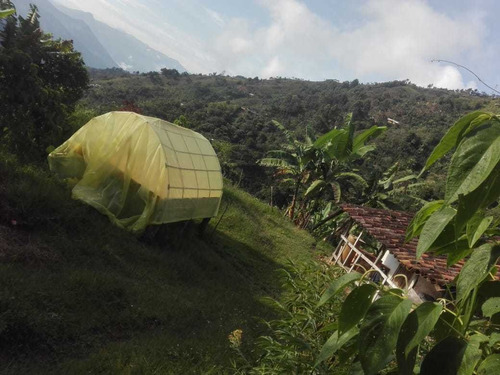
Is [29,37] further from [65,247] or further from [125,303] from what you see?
[125,303]

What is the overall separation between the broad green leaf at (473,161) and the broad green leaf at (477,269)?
0.84ft

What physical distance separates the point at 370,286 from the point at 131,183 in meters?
10.4

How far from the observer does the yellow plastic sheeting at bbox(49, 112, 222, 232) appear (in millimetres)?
10359

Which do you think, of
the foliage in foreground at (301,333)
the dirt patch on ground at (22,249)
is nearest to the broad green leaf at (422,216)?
the foliage in foreground at (301,333)

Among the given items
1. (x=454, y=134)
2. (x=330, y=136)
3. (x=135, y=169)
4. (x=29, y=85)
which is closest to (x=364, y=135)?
(x=330, y=136)

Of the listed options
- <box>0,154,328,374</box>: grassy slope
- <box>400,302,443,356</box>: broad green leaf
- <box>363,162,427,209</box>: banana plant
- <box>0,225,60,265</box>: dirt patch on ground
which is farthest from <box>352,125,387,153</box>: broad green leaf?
<box>363,162,427,209</box>: banana plant

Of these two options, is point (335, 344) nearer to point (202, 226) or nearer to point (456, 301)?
point (456, 301)

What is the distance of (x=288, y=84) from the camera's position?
5468 inches

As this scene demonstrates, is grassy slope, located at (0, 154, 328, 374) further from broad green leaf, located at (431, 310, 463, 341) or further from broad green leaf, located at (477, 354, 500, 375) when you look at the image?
broad green leaf, located at (477, 354, 500, 375)

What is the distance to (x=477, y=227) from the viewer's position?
3.04 ft

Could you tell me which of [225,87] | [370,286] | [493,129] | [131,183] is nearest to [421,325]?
[370,286]

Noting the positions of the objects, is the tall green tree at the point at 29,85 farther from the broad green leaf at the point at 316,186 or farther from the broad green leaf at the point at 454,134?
the broad green leaf at the point at 316,186

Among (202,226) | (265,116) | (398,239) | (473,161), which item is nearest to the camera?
(473,161)

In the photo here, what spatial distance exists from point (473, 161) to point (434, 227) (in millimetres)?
235
